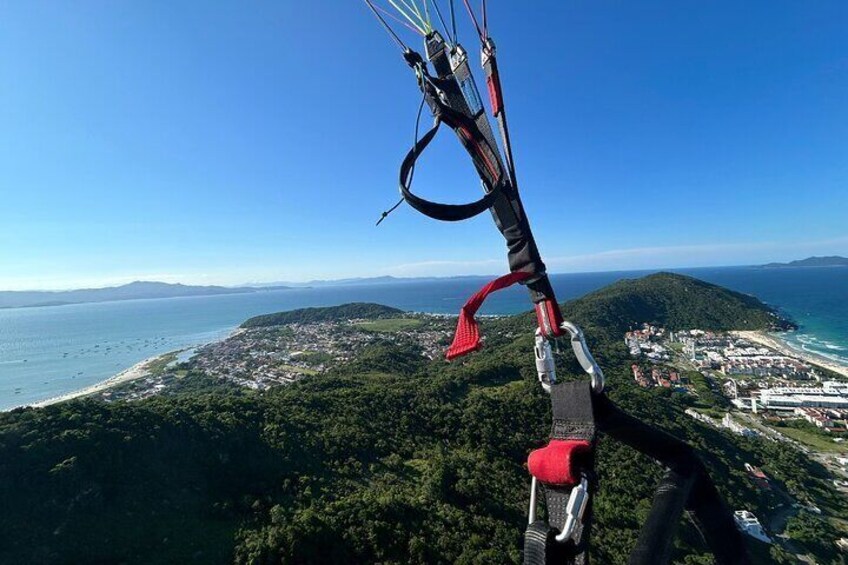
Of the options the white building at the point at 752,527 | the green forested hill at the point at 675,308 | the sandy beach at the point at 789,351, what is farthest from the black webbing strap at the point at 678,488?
the green forested hill at the point at 675,308

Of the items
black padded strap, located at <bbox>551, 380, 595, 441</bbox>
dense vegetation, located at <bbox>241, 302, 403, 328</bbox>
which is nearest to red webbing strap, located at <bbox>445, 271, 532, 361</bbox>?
black padded strap, located at <bbox>551, 380, 595, 441</bbox>

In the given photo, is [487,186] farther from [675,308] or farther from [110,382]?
[675,308]

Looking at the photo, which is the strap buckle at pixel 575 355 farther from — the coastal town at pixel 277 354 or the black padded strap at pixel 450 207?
the coastal town at pixel 277 354

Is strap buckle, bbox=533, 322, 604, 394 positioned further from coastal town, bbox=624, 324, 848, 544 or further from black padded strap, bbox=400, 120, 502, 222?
coastal town, bbox=624, 324, 848, 544

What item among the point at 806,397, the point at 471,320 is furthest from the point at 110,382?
the point at 806,397

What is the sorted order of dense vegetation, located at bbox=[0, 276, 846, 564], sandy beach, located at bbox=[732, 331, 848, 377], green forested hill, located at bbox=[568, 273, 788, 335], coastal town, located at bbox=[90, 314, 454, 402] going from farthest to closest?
green forested hill, located at bbox=[568, 273, 788, 335]
coastal town, located at bbox=[90, 314, 454, 402]
sandy beach, located at bbox=[732, 331, 848, 377]
dense vegetation, located at bbox=[0, 276, 846, 564]

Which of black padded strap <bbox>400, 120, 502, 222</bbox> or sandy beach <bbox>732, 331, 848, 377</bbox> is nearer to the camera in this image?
black padded strap <bbox>400, 120, 502, 222</bbox>
